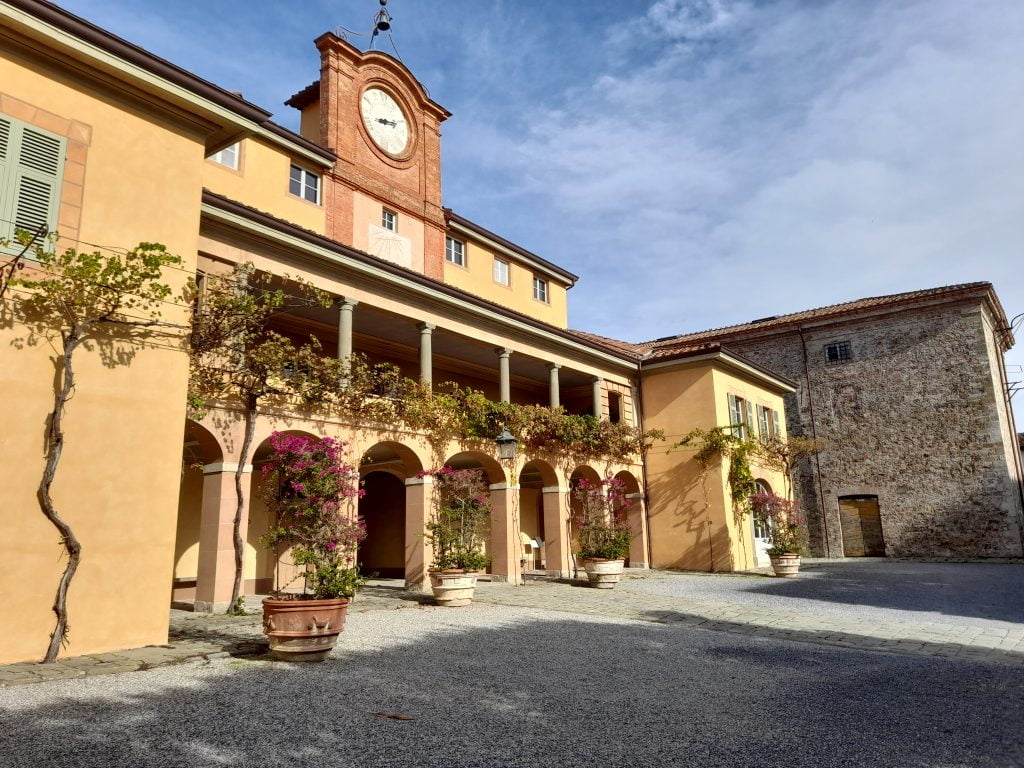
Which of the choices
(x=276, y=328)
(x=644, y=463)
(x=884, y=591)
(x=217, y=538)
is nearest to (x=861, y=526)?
(x=644, y=463)

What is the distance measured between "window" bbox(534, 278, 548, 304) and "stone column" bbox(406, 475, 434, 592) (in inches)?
378

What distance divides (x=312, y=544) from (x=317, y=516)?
361mm

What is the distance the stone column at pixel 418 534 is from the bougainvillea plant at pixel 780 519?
9.46 meters

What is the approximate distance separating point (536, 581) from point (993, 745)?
12.3 m

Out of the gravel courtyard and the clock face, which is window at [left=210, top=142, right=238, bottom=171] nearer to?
the clock face

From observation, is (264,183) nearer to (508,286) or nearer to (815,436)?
(508,286)

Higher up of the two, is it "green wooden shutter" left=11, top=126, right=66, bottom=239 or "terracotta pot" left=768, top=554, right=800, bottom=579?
"green wooden shutter" left=11, top=126, right=66, bottom=239

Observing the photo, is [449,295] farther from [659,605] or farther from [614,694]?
[614,694]

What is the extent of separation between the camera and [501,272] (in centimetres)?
2062

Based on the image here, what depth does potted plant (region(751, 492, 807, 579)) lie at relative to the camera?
17.5 meters

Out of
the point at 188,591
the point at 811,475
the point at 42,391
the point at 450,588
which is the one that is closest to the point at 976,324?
the point at 811,475

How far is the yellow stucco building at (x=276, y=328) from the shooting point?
7020 mm

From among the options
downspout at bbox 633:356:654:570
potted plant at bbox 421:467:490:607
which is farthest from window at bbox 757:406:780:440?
potted plant at bbox 421:467:490:607

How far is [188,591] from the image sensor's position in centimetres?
1302
